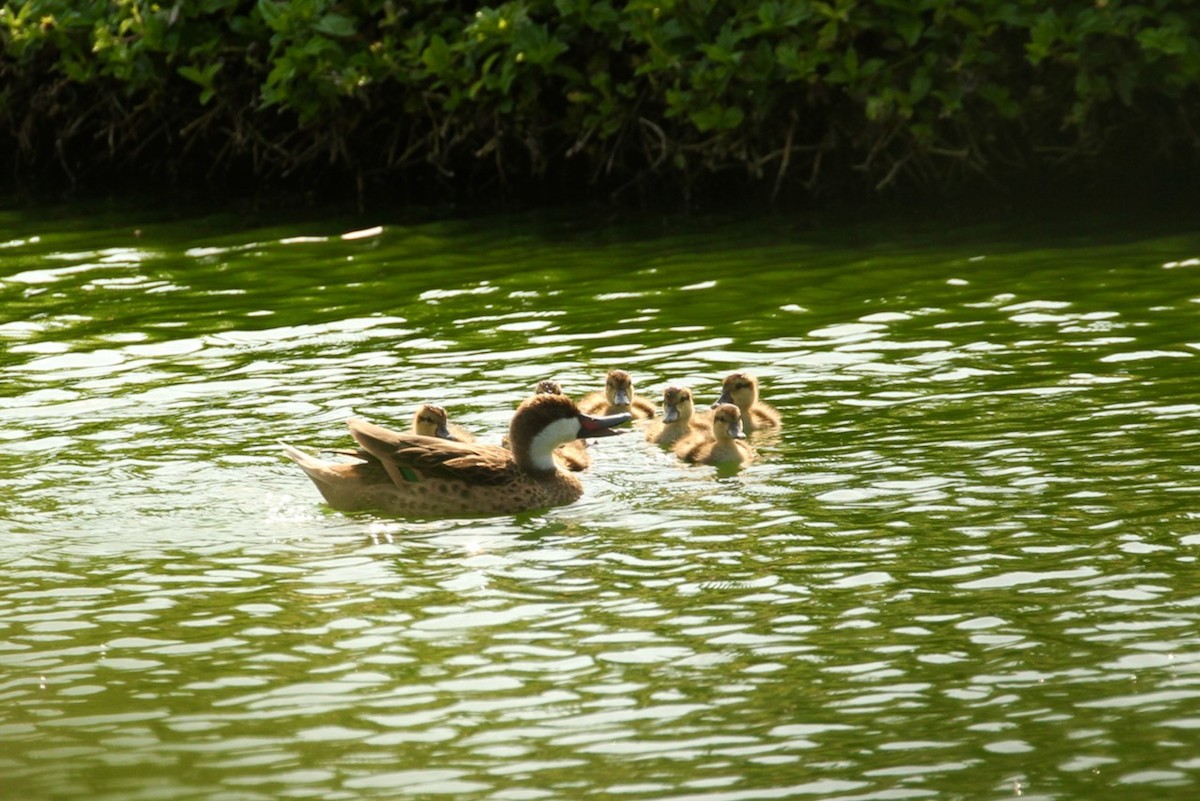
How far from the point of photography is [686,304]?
14.1 metres

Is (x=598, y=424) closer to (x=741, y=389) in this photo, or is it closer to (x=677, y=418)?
(x=677, y=418)

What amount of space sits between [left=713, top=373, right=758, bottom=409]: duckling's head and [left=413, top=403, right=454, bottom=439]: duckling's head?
1460 mm

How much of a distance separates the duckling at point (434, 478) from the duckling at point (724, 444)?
0.84 metres

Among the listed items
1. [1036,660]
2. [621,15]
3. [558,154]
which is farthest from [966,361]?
[558,154]

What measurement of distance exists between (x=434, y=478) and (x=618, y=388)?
Result: 1.75 m

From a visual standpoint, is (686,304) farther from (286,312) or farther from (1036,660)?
(1036,660)

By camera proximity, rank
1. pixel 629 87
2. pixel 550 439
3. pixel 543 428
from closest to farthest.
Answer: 1. pixel 550 439
2. pixel 543 428
3. pixel 629 87

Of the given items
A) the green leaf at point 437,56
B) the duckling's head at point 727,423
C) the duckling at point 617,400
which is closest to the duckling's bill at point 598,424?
the duckling's head at point 727,423

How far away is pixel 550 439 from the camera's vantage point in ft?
32.3

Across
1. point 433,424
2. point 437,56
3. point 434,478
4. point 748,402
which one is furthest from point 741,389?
point 437,56

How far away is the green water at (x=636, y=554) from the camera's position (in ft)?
21.4

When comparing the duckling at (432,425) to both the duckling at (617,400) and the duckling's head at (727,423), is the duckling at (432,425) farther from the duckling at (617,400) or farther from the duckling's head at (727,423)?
the duckling's head at (727,423)

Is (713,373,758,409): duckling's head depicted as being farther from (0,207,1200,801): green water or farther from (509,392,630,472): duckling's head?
(509,392,630,472): duckling's head

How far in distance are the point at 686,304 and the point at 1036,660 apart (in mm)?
7239
